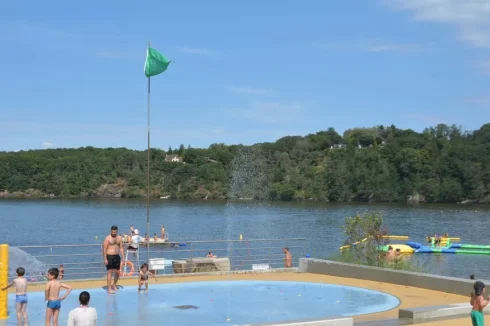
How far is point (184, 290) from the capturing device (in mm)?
18047

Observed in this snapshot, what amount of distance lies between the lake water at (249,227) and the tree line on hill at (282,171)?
43.9 feet

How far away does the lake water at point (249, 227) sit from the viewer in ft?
165

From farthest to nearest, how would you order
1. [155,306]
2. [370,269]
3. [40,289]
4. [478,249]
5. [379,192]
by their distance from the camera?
1. [379,192]
2. [478,249]
3. [370,269]
4. [40,289]
5. [155,306]

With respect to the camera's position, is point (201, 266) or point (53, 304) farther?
point (201, 266)

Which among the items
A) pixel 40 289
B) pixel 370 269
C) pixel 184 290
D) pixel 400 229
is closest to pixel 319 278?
pixel 370 269

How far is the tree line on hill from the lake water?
43.9 feet

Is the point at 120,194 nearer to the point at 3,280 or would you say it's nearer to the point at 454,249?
the point at 454,249

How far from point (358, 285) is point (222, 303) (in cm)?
476

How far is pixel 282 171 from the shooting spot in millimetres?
143000

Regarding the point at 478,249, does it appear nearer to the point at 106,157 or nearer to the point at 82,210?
the point at 82,210

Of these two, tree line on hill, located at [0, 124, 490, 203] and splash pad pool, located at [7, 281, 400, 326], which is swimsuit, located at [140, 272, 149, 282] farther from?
tree line on hill, located at [0, 124, 490, 203]

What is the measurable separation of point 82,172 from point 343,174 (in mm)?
58407

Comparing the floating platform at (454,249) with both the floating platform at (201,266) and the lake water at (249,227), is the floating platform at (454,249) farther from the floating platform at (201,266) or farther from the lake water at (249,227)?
the floating platform at (201,266)

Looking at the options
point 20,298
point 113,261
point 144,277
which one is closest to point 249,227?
point 144,277
